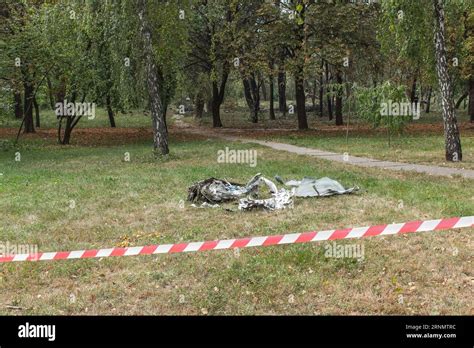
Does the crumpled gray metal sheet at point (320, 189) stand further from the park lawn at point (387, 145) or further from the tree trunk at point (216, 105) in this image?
the tree trunk at point (216, 105)

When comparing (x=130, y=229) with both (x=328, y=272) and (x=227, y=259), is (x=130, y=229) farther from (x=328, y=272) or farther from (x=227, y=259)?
(x=328, y=272)

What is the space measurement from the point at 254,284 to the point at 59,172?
1108 cm

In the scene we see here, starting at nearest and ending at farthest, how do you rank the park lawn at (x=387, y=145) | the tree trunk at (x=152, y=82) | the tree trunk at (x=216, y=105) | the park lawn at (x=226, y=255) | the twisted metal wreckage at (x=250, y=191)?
the park lawn at (x=226, y=255) → the twisted metal wreckage at (x=250, y=191) → the park lawn at (x=387, y=145) → the tree trunk at (x=152, y=82) → the tree trunk at (x=216, y=105)

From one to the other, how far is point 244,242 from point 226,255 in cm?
49

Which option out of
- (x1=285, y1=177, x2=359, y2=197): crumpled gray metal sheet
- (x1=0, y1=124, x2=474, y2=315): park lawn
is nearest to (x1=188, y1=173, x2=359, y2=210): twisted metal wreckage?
(x1=285, y1=177, x2=359, y2=197): crumpled gray metal sheet

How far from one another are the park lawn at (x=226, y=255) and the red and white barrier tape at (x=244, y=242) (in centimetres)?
14

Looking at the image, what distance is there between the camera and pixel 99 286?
5.78 meters

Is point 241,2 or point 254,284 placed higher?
point 241,2

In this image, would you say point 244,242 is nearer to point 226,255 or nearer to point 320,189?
point 226,255

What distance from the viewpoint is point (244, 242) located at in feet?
20.6

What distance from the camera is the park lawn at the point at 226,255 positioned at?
5254 millimetres

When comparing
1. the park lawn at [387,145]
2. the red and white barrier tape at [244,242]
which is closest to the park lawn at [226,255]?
the red and white barrier tape at [244,242]

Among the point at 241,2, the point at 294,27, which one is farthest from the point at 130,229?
the point at 241,2
